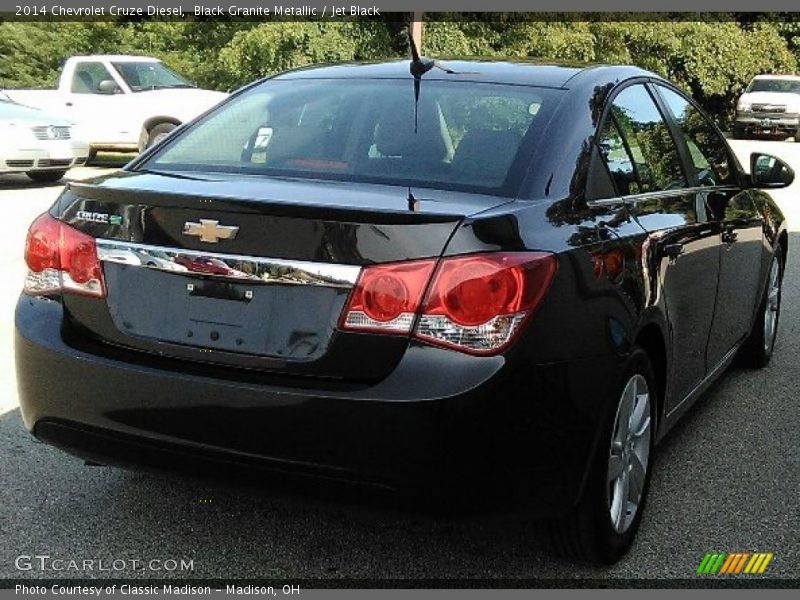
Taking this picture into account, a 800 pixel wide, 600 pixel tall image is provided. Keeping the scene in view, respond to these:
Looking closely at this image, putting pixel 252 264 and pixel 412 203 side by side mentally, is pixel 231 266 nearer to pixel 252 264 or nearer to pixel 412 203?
pixel 252 264

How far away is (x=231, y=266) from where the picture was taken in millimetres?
2795

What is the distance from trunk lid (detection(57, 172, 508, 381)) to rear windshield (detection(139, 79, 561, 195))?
9.4 inches

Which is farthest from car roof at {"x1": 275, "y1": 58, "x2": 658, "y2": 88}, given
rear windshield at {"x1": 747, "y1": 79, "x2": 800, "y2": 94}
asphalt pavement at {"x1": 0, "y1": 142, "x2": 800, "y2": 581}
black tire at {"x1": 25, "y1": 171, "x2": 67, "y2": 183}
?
rear windshield at {"x1": 747, "y1": 79, "x2": 800, "y2": 94}

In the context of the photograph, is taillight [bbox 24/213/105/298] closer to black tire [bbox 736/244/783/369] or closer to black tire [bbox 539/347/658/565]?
black tire [bbox 539/347/658/565]

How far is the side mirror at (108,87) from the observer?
17078 millimetres

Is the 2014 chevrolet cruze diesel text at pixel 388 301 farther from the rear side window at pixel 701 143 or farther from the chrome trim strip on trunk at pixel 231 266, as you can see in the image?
the rear side window at pixel 701 143

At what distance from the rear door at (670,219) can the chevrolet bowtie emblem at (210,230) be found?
4.48ft

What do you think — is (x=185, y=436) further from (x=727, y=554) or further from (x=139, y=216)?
(x=727, y=554)

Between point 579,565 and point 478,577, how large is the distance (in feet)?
1.09

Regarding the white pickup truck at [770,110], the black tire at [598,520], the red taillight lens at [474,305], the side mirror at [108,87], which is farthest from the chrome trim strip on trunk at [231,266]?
the white pickup truck at [770,110]

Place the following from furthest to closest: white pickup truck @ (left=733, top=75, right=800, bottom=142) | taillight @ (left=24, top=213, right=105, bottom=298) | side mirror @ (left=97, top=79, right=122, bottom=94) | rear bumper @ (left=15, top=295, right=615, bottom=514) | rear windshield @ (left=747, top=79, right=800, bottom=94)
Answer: rear windshield @ (left=747, top=79, right=800, bottom=94), white pickup truck @ (left=733, top=75, right=800, bottom=142), side mirror @ (left=97, top=79, right=122, bottom=94), taillight @ (left=24, top=213, right=105, bottom=298), rear bumper @ (left=15, top=295, right=615, bottom=514)

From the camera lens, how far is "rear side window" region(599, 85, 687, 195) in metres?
3.63

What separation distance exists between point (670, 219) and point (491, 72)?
0.82 metres

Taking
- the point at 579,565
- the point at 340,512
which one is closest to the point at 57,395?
the point at 340,512
